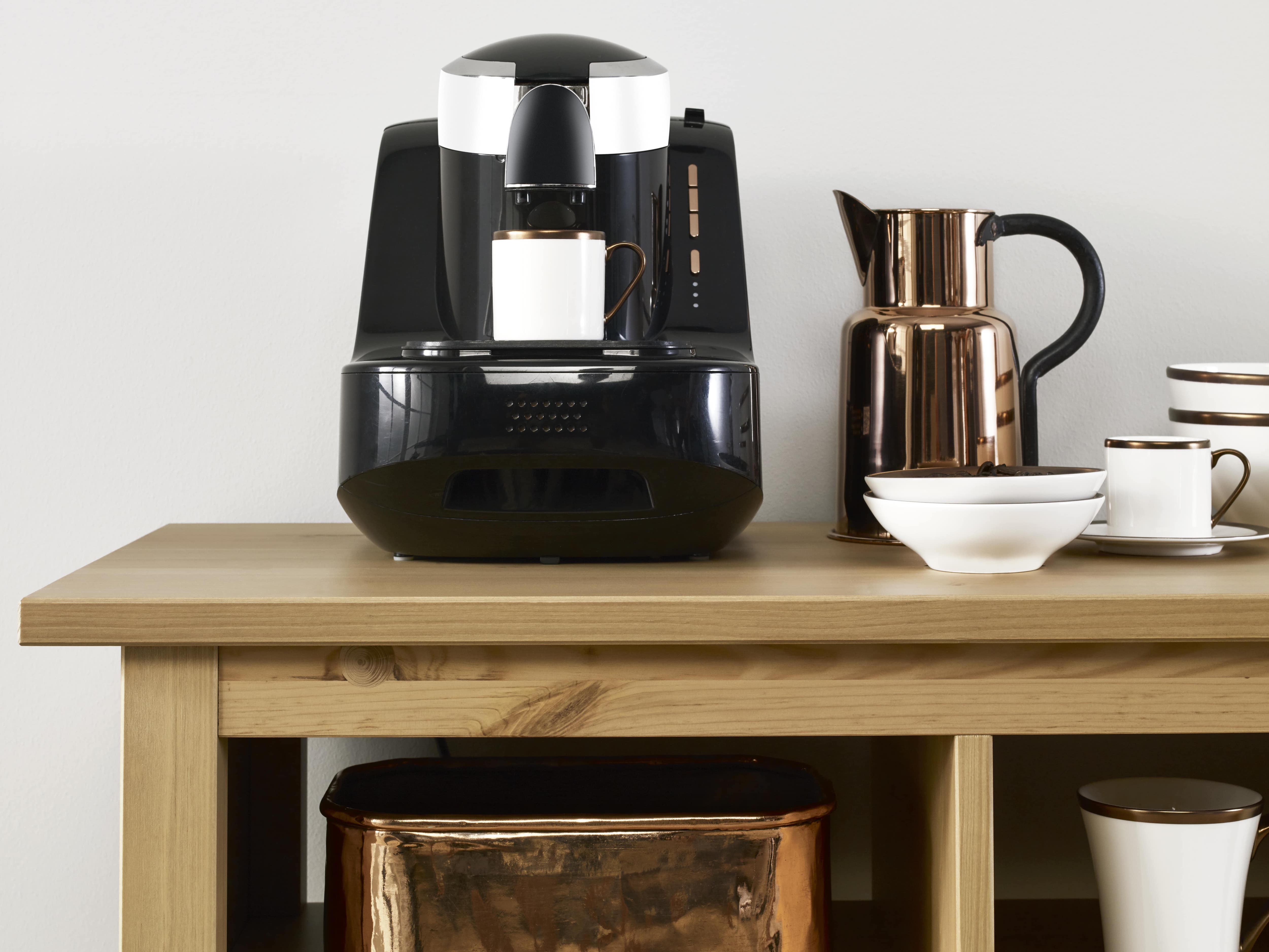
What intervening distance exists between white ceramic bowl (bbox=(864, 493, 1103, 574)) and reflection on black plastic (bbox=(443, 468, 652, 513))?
0.16 meters

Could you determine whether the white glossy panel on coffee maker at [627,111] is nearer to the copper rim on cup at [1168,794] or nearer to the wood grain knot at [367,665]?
the wood grain knot at [367,665]

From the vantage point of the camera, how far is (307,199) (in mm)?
1071

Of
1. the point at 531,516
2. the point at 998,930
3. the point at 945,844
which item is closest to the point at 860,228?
the point at 531,516

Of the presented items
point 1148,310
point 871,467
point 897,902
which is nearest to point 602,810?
point 897,902

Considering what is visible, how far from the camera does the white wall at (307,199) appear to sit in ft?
3.49

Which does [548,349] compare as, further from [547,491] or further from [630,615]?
[630,615]

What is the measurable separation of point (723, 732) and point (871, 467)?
324 mm

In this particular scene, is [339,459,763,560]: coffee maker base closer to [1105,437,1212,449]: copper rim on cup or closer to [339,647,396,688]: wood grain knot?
[339,647,396,688]: wood grain knot

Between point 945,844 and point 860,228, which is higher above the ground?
point 860,228

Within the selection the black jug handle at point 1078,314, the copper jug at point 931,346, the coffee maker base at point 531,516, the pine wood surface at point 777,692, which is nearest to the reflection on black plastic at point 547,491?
the coffee maker base at point 531,516

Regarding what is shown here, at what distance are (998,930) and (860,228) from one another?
61 centimetres

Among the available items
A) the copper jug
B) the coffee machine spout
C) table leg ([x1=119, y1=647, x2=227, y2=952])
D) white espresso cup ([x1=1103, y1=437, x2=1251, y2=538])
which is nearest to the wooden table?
table leg ([x1=119, y1=647, x2=227, y2=952])

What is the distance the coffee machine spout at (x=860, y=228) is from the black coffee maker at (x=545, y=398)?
0.14 metres

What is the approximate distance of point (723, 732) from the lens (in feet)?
2.11
